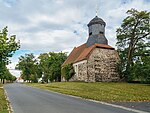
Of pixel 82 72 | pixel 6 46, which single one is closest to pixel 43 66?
pixel 82 72

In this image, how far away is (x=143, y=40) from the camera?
159ft

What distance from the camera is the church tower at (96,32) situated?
49600 mm

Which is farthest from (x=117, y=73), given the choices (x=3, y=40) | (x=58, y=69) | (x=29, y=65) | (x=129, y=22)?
(x=29, y=65)

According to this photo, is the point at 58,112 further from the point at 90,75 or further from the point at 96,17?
the point at 96,17

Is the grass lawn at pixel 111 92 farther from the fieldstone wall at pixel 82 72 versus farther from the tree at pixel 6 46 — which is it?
the fieldstone wall at pixel 82 72

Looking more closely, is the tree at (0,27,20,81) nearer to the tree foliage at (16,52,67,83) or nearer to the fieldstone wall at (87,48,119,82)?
the fieldstone wall at (87,48,119,82)

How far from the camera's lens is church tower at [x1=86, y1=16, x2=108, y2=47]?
49.6 m

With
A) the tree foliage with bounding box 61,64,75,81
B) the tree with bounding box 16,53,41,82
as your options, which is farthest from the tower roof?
the tree with bounding box 16,53,41,82

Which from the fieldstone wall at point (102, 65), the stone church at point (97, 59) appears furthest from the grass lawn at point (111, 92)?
the stone church at point (97, 59)

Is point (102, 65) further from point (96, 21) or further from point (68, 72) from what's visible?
point (96, 21)

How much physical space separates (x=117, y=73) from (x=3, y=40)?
3436 centimetres

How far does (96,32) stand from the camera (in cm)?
4981

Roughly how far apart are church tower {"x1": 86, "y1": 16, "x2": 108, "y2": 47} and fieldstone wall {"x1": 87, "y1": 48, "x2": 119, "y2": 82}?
2535 mm

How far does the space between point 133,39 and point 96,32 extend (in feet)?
24.8
